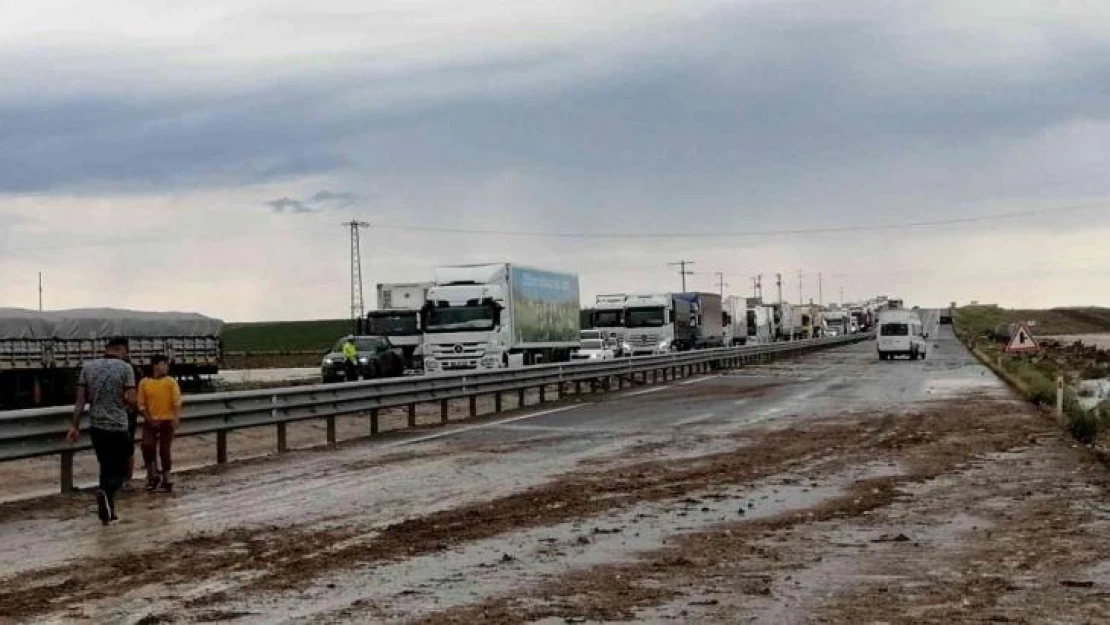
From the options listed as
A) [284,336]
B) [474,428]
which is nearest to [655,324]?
[474,428]

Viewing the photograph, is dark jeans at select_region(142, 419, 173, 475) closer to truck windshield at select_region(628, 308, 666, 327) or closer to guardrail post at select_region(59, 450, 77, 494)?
guardrail post at select_region(59, 450, 77, 494)

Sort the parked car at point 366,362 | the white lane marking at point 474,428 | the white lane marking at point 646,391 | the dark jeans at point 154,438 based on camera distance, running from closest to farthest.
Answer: the dark jeans at point 154,438, the white lane marking at point 474,428, the white lane marking at point 646,391, the parked car at point 366,362

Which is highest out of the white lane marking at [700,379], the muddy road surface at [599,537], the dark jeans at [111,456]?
the dark jeans at [111,456]

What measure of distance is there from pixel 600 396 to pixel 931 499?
21039mm

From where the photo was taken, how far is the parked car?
42.6 m

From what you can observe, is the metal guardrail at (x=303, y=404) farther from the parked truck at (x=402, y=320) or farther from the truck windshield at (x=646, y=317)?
the truck windshield at (x=646, y=317)

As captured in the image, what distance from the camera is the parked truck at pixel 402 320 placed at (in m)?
47.7

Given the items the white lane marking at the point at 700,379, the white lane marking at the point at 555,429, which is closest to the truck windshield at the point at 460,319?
the white lane marking at the point at 700,379

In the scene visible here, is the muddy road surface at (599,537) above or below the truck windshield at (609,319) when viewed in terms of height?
below

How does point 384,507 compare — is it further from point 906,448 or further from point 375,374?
point 375,374

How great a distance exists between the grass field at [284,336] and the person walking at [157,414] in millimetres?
95895

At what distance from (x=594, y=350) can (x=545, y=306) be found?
36.5 feet

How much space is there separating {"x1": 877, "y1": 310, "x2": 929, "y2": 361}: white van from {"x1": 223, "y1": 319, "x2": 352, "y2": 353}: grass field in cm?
5773

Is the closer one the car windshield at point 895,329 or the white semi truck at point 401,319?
the white semi truck at point 401,319
